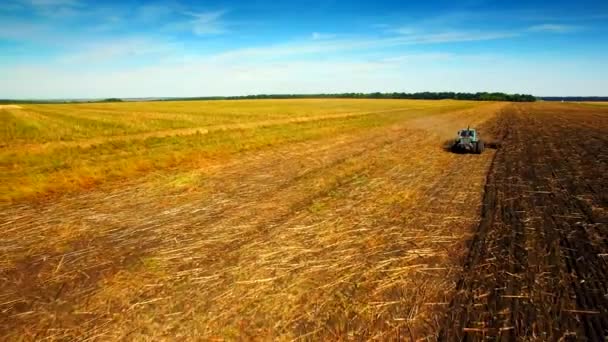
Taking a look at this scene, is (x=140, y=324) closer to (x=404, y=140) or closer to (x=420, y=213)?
(x=420, y=213)

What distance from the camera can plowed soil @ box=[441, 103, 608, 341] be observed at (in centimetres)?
452

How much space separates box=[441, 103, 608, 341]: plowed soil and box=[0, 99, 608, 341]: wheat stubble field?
0.03 m

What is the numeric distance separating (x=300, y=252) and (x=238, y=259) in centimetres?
A: 118

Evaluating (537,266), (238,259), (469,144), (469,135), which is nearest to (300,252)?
(238,259)

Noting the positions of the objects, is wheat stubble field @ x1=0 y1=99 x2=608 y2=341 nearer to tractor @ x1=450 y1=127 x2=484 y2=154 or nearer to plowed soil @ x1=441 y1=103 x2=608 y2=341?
plowed soil @ x1=441 y1=103 x2=608 y2=341

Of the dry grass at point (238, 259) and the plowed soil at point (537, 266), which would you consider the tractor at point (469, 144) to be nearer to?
the plowed soil at point (537, 266)

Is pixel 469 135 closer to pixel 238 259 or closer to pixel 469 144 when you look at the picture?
pixel 469 144

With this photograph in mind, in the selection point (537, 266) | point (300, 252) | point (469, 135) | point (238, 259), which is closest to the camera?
point (537, 266)

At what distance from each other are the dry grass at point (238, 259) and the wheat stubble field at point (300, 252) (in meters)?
0.03

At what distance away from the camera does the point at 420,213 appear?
878cm

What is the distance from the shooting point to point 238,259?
251 inches

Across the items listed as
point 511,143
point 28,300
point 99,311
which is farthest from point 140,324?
point 511,143

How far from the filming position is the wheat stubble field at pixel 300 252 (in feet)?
15.2

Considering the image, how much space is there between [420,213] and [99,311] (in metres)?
7.09
